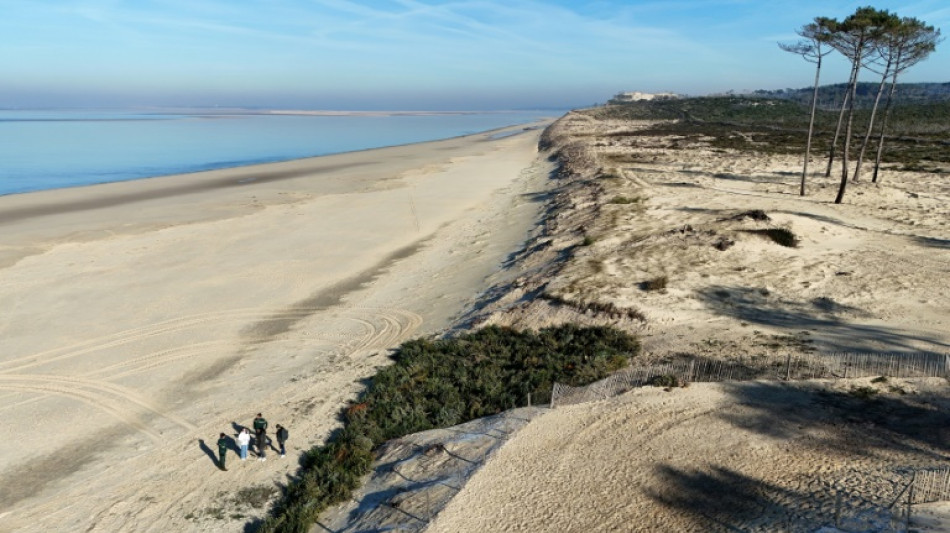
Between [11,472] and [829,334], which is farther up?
[829,334]

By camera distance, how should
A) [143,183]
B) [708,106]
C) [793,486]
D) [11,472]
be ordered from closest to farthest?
[793,486]
[11,472]
[143,183]
[708,106]

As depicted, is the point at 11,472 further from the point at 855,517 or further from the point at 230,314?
the point at 855,517

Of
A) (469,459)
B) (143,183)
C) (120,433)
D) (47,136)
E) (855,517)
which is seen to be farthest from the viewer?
(47,136)

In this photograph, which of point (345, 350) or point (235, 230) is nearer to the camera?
point (345, 350)

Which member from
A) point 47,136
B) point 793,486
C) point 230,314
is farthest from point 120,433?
point 47,136

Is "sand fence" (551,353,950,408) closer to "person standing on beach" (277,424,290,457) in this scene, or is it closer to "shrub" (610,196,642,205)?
"person standing on beach" (277,424,290,457)

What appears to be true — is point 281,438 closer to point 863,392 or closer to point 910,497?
point 910,497

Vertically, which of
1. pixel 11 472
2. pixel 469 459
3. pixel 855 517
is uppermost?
pixel 855 517

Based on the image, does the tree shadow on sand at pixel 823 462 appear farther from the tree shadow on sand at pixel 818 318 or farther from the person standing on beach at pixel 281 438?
the person standing on beach at pixel 281 438
